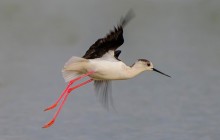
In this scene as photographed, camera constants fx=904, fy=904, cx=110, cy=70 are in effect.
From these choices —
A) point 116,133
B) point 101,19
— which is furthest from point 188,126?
point 101,19

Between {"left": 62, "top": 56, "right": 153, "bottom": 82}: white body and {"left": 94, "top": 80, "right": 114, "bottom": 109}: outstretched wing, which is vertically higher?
{"left": 94, "top": 80, "right": 114, "bottom": 109}: outstretched wing

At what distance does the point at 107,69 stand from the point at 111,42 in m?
0.24

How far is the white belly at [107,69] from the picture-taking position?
802 cm

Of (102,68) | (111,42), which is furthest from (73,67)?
(111,42)

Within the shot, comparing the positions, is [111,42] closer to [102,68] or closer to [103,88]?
[102,68]

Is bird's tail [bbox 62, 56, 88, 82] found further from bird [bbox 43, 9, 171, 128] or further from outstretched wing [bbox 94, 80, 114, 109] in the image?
outstretched wing [bbox 94, 80, 114, 109]

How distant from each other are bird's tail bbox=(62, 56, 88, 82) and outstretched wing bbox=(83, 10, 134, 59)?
4.5 inches

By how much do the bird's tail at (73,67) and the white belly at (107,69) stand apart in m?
0.07

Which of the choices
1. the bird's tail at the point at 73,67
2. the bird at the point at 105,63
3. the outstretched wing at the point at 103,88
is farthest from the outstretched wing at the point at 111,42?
the outstretched wing at the point at 103,88

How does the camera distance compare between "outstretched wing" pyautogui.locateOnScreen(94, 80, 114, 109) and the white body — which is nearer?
the white body

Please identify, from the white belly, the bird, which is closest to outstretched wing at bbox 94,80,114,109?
the bird

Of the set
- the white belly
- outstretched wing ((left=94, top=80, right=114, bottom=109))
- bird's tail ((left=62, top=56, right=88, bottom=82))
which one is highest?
outstretched wing ((left=94, top=80, right=114, bottom=109))

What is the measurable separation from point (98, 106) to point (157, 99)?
73 cm

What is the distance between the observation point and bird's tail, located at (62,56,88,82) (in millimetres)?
8016
